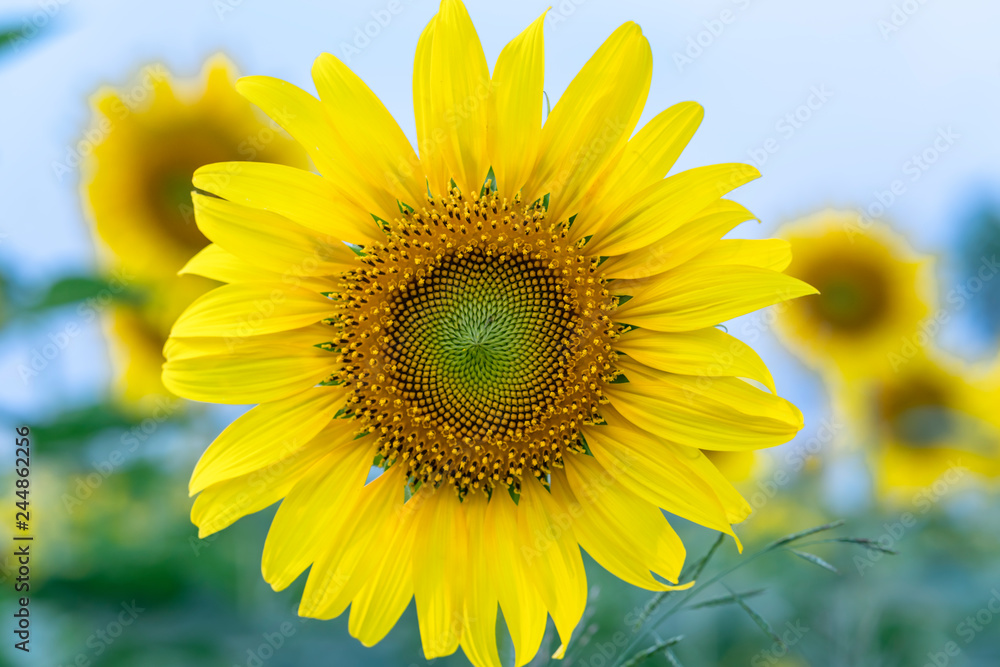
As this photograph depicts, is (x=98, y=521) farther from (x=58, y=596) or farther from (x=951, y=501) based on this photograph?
(x=951, y=501)

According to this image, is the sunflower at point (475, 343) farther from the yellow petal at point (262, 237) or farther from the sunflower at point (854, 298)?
the sunflower at point (854, 298)

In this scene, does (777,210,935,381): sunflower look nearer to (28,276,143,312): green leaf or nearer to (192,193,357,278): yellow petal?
(192,193,357,278): yellow petal

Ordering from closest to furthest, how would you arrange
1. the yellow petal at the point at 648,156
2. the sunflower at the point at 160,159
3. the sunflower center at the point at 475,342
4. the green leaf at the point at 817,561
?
the green leaf at the point at 817,561, the yellow petal at the point at 648,156, the sunflower center at the point at 475,342, the sunflower at the point at 160,159

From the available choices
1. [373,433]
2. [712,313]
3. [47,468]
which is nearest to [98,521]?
[47,468]

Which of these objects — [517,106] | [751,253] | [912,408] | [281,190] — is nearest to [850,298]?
[912,408]

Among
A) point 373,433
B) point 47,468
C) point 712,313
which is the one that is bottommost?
point 47,468

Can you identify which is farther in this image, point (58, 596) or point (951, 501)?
point (951, 501)

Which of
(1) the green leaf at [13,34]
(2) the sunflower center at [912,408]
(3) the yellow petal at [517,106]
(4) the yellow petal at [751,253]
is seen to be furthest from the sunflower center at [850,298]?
(1) the green leaf at [13,34]

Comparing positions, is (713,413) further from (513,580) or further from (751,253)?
(513,580)
